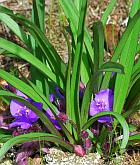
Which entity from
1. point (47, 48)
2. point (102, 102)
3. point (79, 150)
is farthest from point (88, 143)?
point (47, 48)

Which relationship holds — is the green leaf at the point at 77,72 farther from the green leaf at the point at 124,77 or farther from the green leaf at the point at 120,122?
the green leaf at the point at 124,77

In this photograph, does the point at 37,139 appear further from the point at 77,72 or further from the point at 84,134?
the point at 77,72

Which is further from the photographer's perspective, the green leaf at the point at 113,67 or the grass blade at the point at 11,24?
the grass blade at the point at 11,24

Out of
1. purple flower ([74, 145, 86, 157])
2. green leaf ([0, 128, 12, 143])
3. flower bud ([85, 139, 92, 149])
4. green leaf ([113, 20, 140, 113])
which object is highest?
green leaf ([113, 20, 140, 113])

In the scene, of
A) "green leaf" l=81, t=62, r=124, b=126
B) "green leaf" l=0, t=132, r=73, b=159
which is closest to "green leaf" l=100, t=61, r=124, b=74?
"green leaf" l=81, t=62, r=124, b=126

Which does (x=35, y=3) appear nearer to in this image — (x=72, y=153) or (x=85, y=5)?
(x=85, y=5)

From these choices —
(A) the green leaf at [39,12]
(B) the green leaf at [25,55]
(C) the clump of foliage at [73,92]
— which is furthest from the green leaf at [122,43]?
(A) the green leaf at [39,12]

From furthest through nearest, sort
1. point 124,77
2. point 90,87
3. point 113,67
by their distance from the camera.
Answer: point 124,77
point 90,87
point 113,67

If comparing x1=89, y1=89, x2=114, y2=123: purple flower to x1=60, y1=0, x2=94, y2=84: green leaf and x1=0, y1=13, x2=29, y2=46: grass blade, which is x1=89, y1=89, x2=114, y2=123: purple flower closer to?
x1=60, y1=0, x2=94, y2=84: green leaf

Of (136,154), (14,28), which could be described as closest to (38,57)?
(14,28)
